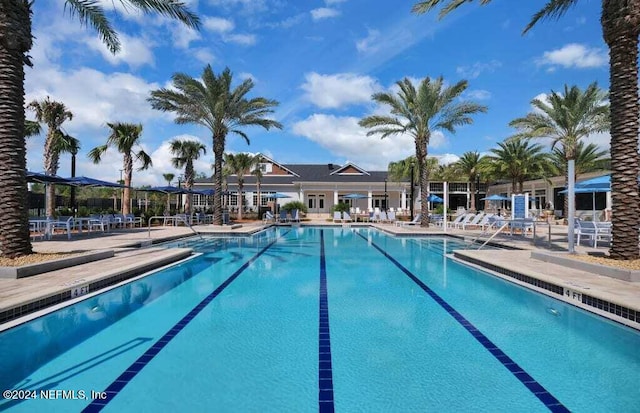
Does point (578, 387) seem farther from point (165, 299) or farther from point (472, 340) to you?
point (165, 299)

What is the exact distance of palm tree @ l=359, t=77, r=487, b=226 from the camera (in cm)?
2122

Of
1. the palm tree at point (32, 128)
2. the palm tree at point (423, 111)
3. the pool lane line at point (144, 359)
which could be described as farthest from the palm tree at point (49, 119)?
the pool lane line at point (144, 359)

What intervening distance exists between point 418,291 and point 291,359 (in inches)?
159

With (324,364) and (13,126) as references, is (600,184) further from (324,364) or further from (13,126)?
(13,126)

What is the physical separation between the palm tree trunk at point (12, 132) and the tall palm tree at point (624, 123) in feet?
40.0

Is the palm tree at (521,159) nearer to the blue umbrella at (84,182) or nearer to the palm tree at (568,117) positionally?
the palm tree at (568,117)

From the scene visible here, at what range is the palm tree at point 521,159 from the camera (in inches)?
1281

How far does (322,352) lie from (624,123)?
793 centimetres

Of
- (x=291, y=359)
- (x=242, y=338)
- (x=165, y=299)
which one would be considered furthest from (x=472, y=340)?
(x=165, y=299)

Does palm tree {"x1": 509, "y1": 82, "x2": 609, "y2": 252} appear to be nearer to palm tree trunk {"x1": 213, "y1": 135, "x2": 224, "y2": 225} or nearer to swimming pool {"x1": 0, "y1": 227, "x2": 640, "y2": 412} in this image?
palm tree trunk {"x1": 213, "y1": 135, "x2": 224, "y2": 225}

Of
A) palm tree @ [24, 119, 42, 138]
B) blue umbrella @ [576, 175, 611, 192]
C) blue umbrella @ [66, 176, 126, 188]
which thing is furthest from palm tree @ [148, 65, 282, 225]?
blue umbrella @ [576, 175, 611, 192]

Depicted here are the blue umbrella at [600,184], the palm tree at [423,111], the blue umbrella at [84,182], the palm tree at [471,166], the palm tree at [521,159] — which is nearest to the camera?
the blue umbrella at [600,184]

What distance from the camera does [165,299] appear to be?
697 centimetres

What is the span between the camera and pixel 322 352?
4594 millimetres
